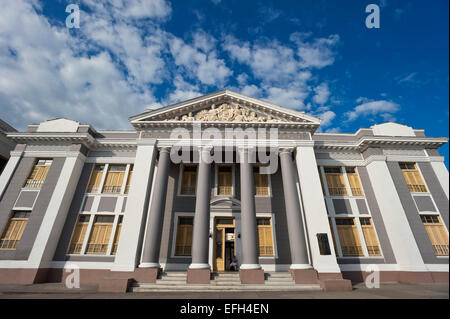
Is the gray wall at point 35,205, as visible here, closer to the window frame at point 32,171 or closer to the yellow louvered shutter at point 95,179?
the window frame at point 32,171

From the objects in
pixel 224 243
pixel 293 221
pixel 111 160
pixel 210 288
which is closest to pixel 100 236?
pixel 111 160

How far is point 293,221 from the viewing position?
13.2 metres

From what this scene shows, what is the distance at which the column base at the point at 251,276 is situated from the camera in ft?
37.2

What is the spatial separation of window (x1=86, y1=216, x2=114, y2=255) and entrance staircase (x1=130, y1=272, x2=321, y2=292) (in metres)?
4.98

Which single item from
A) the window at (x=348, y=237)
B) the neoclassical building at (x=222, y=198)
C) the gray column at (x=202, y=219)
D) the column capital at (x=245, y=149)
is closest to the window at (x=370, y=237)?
the neoclassical building at (x=222, y=198)

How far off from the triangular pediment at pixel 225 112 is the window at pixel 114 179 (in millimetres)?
4069

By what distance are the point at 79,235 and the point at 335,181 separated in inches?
717

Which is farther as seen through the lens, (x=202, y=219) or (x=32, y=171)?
(x=32, y=171)

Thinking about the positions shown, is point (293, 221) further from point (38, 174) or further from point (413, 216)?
point (38, 174)

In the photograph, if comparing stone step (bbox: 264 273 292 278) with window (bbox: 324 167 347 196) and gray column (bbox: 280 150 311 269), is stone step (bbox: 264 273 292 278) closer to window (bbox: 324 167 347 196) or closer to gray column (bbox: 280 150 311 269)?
gray column (bbox: 280 150 311 269)
